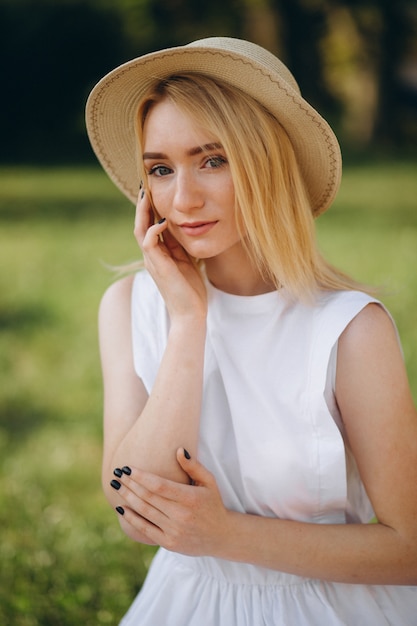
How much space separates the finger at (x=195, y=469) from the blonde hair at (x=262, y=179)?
1.95 feet

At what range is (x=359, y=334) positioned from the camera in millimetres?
2258

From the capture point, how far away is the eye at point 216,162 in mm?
2381

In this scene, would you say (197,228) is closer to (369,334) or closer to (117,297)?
(117,297)

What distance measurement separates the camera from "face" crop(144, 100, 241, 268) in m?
2.36

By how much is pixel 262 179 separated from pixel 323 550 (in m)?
1.08

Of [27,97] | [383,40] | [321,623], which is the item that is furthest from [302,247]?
[383,40]

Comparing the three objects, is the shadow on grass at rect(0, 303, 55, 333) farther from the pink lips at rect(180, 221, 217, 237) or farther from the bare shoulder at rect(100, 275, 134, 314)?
the pink lips at rect(180, 221, 217, 237)

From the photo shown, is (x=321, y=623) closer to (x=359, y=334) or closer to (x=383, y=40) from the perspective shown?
(x=359, y=334)

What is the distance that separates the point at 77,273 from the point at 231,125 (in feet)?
20.2

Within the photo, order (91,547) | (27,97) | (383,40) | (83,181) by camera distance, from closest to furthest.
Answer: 1. (91,547)
2. (83,181)
3. (27,97)
4. (383,40)

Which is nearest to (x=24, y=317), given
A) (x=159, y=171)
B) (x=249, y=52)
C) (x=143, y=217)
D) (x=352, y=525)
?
(x=143, y=217)

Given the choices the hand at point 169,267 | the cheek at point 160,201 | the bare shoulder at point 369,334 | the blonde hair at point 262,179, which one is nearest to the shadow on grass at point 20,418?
the hand at point 169,267

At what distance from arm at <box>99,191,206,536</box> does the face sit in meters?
0.12

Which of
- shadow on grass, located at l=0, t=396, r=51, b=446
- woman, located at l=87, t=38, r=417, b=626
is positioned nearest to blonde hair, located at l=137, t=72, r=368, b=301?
woman, located at l=87, t=38, r=417, b=626
